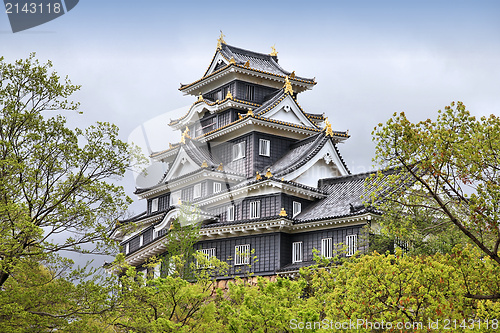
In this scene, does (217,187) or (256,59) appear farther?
(256,59)

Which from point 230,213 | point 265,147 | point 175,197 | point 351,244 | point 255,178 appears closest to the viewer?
point 351,244

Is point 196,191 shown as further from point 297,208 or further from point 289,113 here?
point 297,208

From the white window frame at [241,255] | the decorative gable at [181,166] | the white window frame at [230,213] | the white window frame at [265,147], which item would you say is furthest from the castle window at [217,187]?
the white window frame at [241,255]

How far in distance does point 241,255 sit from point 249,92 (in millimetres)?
15133

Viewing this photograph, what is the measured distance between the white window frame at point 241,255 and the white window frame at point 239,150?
8464 mm

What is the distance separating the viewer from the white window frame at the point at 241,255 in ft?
122

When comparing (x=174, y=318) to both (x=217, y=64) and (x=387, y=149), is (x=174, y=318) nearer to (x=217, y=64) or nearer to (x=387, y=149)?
(x=387, y=149)

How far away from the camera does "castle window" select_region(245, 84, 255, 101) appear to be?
1879 inches

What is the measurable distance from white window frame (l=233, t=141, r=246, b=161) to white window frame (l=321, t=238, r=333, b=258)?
11389 millimetres

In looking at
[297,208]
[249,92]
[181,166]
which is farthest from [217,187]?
[249,92]

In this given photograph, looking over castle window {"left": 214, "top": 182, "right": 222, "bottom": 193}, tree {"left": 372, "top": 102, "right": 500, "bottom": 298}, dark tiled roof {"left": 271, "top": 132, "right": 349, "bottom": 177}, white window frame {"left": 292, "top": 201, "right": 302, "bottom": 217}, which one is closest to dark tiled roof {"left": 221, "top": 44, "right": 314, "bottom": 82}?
dark tiled roof {"left": 271, "top": 132, "right": 349, "bottom": 177}

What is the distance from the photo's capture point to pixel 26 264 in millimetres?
20828

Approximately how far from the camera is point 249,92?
47.9 metres

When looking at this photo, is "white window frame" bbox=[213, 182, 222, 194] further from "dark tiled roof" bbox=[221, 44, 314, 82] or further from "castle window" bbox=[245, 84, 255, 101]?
"dark tiled roof" bbox=[221, 44, 314, 82]
